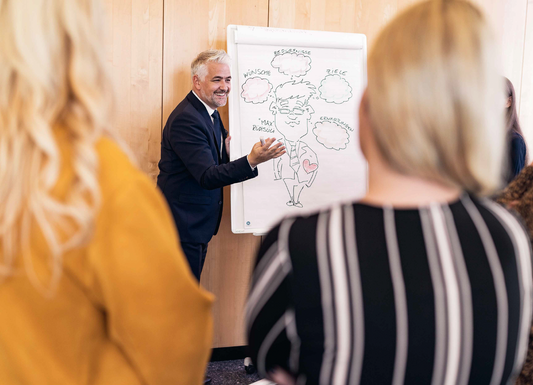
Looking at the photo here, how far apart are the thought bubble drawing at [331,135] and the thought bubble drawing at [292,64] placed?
1.14ft

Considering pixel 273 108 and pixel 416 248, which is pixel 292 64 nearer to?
pixel 273 108

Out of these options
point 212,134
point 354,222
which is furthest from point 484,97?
point 212,134

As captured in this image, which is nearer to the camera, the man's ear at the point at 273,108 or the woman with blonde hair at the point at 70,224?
the woman with blonde hair at the point at 70,224

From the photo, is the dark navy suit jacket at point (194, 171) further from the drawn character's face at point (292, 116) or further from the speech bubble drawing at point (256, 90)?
the drawn character's face at point (292, 116)

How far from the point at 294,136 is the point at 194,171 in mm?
697

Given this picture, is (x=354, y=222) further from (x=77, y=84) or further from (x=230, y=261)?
(x=230, y=261)

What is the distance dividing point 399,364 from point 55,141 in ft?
1.96

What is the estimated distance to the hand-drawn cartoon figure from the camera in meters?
2.71

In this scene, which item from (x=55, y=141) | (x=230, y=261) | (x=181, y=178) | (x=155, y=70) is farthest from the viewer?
(x=230, y=261)

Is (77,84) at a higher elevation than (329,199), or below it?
higher

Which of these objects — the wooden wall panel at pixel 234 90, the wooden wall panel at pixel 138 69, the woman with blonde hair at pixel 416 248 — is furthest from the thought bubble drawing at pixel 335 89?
the woman with blonde hair at pixel 416 248

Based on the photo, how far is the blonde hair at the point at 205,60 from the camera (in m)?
2.52

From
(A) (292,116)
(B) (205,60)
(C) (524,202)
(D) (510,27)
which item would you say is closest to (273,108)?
(A) (292,116)

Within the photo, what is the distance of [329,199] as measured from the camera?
9.15ft
